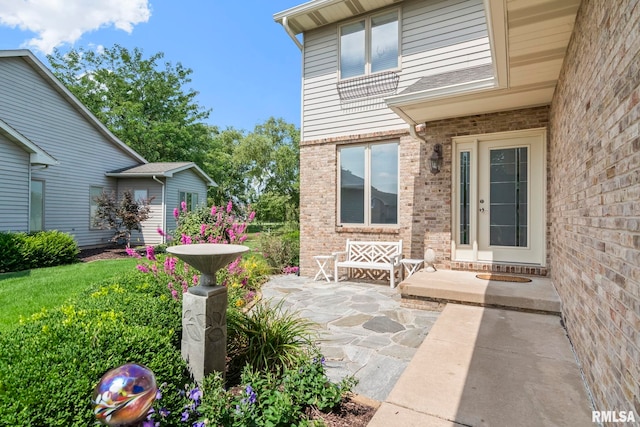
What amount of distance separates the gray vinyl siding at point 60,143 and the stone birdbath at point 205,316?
10.6 meters

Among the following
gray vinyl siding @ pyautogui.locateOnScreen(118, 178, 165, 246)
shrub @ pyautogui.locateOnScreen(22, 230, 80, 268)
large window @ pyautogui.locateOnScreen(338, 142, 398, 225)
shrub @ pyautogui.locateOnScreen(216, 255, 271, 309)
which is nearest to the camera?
shrub @ pyautogui.locateOnScreen(216, 255, 271, 309)

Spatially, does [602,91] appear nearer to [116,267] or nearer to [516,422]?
[516,422]

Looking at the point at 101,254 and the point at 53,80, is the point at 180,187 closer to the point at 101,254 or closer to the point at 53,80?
the point at 101,254

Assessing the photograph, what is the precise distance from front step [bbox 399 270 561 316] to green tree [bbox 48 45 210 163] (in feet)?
67.1

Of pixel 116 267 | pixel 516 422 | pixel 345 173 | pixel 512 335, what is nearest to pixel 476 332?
pixel 512 335

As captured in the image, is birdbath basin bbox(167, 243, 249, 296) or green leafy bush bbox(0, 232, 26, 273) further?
green leafy bush bbox(0, 232, 26, 273)

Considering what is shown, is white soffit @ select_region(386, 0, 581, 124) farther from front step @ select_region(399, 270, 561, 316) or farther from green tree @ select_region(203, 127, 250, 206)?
green tree @ select_region(203, 127, 250, 206)

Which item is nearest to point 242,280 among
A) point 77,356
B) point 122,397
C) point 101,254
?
point 77,356

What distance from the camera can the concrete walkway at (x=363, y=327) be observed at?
112 inches

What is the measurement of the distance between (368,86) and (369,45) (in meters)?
0.89

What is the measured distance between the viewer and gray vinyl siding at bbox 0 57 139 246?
10.9 m

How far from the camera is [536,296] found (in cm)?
401

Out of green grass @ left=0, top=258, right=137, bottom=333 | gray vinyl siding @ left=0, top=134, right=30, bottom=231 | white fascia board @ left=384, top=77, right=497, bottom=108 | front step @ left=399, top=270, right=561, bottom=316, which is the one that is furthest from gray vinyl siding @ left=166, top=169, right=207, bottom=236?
front step @ left=399, top=270, right=561, bottom=316

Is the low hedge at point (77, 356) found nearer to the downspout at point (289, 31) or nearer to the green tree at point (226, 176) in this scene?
the downspout at point (289, 31)
